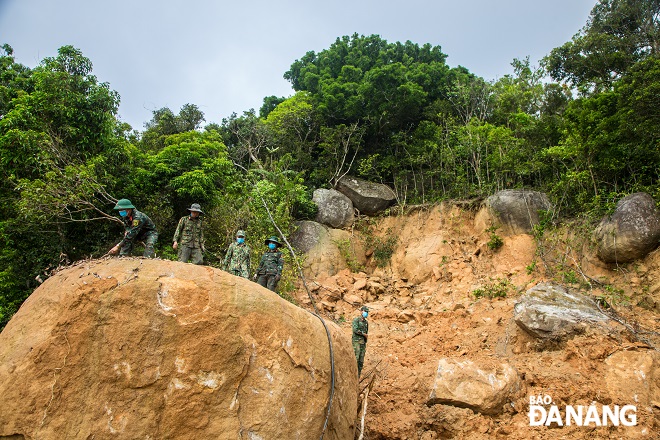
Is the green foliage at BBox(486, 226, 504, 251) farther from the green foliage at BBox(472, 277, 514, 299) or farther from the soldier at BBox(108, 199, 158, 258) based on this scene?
the soldier at BBox(108, 199, 158, 258)

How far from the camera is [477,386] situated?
6.39 meters

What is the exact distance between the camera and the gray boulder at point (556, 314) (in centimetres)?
739

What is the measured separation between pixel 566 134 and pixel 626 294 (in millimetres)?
4977

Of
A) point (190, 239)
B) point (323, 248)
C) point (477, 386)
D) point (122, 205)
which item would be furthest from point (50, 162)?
point (477, 386)

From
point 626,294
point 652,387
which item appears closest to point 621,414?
point 652,387

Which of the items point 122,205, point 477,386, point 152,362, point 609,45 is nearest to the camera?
point 152,362

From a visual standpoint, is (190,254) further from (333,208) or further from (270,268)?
(333,208)

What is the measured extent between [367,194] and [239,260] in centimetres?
924

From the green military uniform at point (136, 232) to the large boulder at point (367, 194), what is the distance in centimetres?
1092

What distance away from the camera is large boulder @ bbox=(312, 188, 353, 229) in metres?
15.2

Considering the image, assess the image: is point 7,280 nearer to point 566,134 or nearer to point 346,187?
point 346,187

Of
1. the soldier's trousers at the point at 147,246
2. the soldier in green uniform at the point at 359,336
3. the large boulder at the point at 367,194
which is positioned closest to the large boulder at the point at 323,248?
the large boulder at the point at 367,194

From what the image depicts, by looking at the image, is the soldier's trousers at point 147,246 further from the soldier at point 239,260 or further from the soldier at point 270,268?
the soldier at point 270,268

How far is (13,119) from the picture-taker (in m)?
9.13
